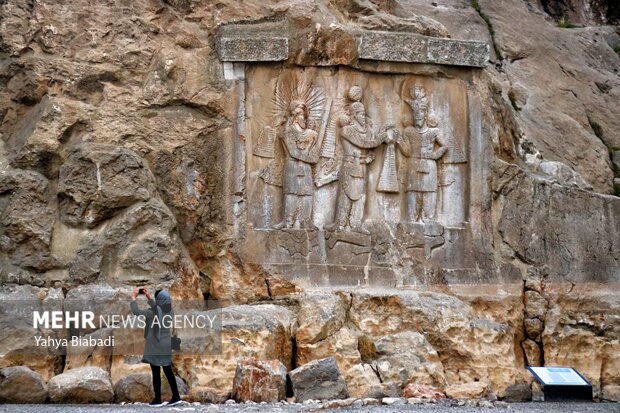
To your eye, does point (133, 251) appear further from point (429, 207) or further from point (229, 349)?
point (429, 207)

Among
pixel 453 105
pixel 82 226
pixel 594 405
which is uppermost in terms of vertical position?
pixel 453 105

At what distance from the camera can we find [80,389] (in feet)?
53.9

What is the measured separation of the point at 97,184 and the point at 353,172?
394 centimetres

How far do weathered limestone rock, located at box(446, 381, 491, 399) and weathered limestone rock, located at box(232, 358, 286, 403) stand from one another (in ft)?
8.03

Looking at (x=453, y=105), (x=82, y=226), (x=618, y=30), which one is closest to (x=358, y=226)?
(x=453, y=105)

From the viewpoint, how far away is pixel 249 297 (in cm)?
1934

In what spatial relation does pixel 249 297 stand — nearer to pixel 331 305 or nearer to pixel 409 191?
pixel 331 305

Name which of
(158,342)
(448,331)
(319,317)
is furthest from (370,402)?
(158,342)

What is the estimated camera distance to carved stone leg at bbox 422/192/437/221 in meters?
20.3

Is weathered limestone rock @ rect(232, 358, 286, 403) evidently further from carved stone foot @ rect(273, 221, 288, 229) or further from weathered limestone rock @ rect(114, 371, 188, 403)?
carved stone foot @ rect(273, 221, 288, 229)

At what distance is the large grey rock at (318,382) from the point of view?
17078 mm

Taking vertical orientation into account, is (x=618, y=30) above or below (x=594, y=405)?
above

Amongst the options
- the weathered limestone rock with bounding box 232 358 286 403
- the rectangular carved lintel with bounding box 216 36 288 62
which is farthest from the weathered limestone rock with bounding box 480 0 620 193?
the weathered limestone rock with bounding box 232 358 286 403

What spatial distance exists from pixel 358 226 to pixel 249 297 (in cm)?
204
